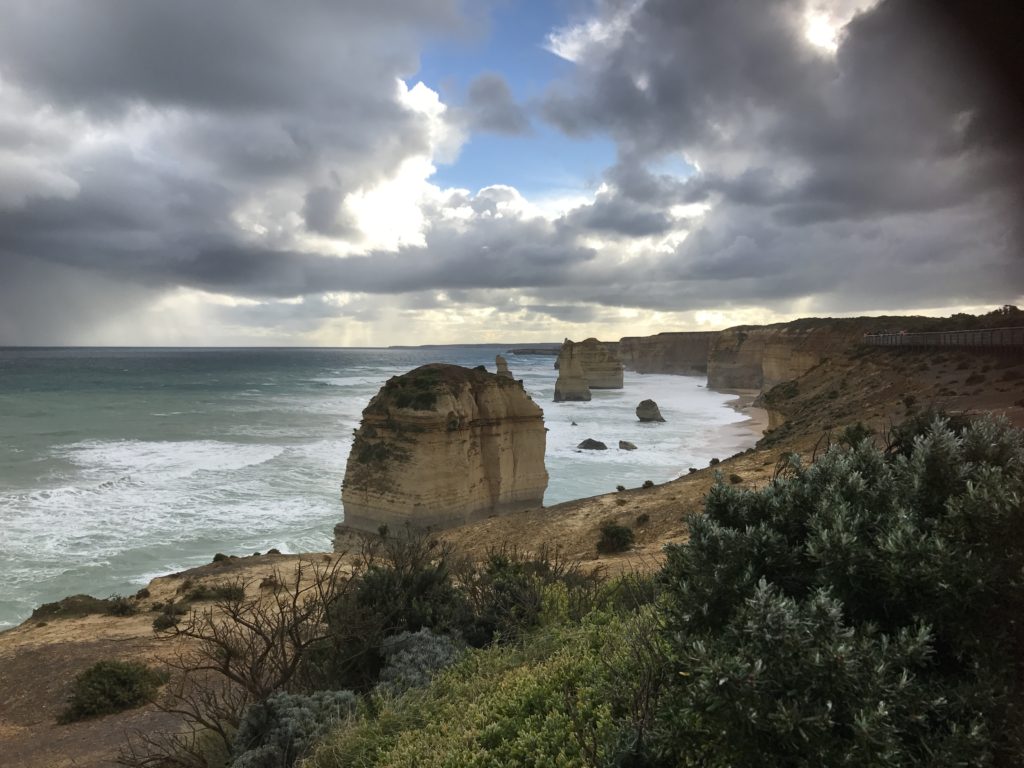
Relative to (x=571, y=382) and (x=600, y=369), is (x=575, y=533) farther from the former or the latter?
(x=600, y=369)

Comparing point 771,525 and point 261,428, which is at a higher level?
point 771,525

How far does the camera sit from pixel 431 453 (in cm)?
2244

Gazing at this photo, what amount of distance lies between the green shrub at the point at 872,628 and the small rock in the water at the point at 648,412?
2090 inches

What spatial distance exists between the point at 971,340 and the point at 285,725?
4053cm

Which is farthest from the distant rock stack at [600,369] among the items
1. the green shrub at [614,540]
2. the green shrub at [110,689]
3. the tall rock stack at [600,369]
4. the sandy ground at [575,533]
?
the green shrub at [110,689]

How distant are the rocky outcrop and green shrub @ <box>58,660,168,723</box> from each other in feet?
401

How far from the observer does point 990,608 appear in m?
3.13

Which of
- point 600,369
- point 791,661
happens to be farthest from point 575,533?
point 600,369

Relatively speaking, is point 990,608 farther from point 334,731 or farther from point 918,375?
point 918,375

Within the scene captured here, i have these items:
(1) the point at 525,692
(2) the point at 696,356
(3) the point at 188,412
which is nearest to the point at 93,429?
(3) the point at 188,412

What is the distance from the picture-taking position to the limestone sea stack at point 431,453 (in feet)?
73.7

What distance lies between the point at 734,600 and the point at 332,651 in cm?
580

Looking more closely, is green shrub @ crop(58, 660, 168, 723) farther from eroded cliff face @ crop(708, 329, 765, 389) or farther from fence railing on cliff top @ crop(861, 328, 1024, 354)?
eroded cliff face @ crop(708, 329, 765, 389)

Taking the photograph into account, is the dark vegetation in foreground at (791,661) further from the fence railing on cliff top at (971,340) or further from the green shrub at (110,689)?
the fence railing on cliff top at (971,340)
